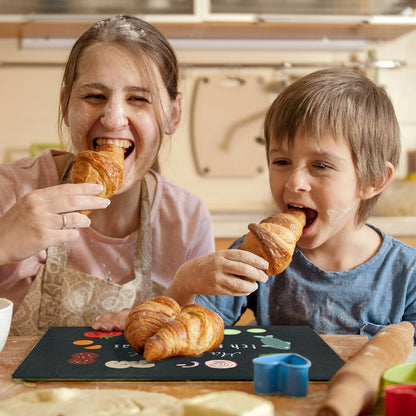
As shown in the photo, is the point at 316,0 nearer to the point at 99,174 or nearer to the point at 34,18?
the point at 34,18

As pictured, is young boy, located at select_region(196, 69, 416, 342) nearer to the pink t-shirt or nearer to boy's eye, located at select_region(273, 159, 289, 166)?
boy's eye, located at select_region(273, 159, 289, 166)

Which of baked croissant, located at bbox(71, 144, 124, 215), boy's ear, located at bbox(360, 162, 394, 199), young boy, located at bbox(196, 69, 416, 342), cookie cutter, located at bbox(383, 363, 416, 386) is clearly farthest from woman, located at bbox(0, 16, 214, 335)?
cookie cutter, located at bbox(383, 363, 416, 386)

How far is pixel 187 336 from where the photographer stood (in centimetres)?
85

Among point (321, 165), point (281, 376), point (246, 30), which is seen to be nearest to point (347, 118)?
point (321, 165)

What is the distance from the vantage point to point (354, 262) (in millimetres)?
1374

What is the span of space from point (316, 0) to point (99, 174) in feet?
7.39

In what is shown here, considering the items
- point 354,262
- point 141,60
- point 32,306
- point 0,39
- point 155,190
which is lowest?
point 32,306

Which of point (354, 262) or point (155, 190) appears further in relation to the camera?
point (155, 190)

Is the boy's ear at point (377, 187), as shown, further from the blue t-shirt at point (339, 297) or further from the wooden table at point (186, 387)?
the wooden table at point (186, 387)

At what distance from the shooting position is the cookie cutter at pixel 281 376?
0.71 metres

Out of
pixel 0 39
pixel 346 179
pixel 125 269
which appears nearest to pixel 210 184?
pixel 0 39

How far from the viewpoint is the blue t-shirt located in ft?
4.26

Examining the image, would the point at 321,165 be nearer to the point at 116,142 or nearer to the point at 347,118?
the point at 347,118

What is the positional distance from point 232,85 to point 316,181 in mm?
2160
